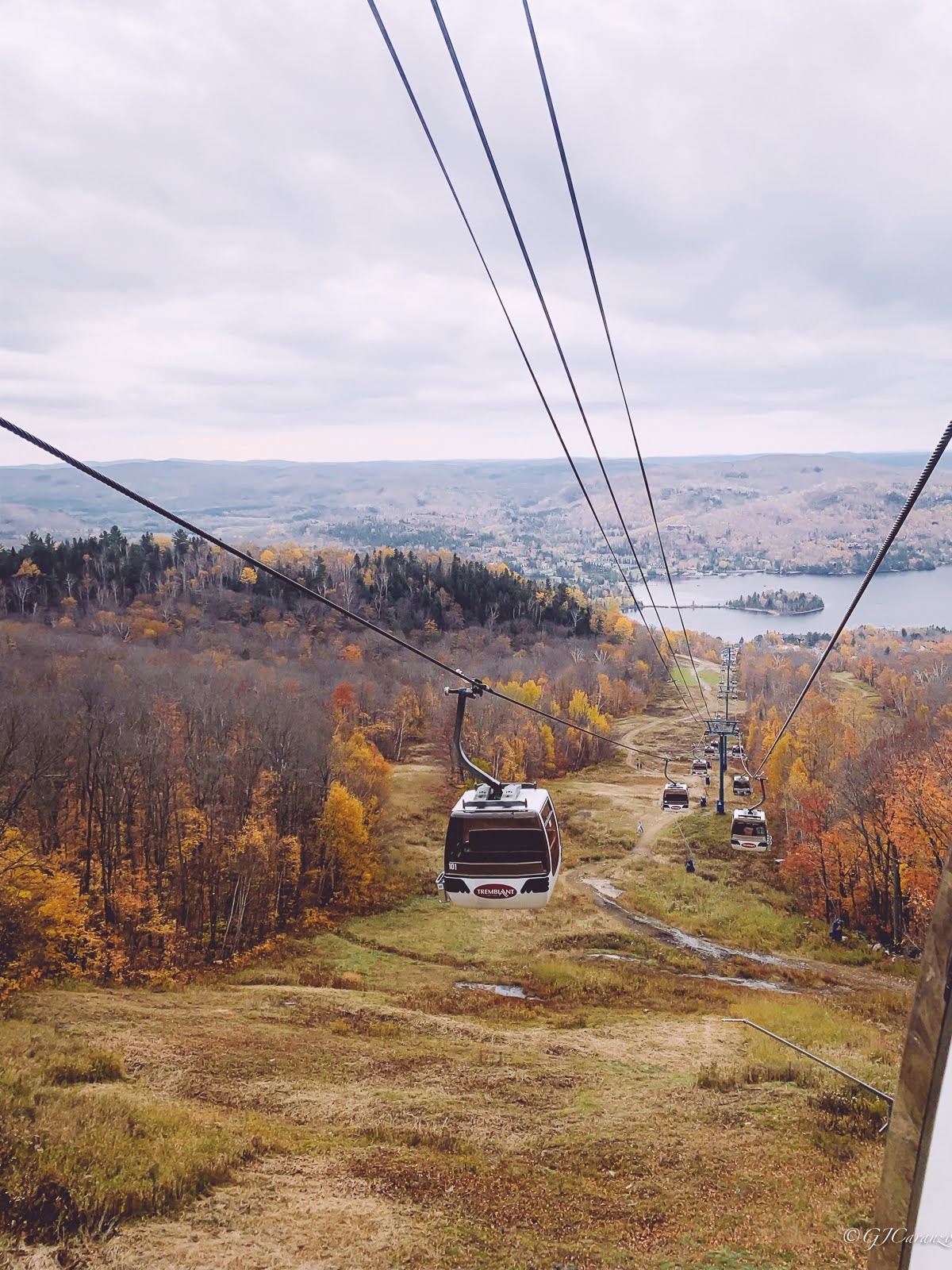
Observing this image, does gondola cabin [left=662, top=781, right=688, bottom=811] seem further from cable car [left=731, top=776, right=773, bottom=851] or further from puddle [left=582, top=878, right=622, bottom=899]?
cable car [left=731, top=776, right=773, bottom=851]

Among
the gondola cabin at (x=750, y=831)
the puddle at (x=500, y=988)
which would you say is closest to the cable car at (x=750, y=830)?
the gondola cabin at (x=750, y=831)

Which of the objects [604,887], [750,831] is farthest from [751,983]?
[604,887]

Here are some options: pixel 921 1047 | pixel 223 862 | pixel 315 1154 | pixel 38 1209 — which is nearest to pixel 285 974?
pixel 223 862

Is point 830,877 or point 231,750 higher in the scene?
point 231,750

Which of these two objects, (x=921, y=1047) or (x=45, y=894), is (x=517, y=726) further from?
(x=921, y=1047)

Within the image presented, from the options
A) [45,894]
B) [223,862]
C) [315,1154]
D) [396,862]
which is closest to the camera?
[315,1154]
